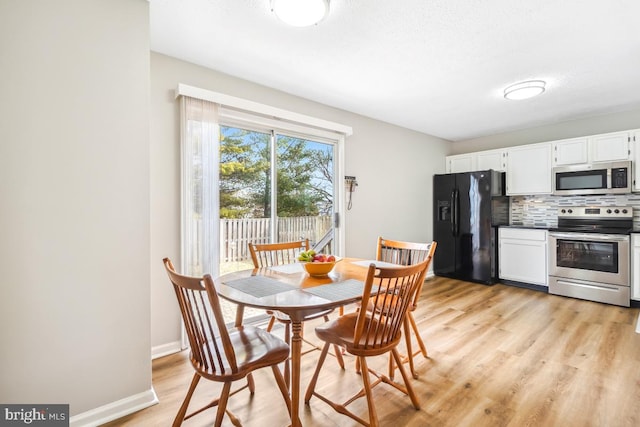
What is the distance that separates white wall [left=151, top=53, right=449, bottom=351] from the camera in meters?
2.43

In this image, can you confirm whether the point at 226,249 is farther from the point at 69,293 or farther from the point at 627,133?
the point at 627,133

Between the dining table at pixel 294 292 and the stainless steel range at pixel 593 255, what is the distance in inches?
136

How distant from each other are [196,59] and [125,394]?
98.3 inches

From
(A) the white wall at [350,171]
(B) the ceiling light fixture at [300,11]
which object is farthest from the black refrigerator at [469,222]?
(B) the ceiling light fixture at [300,11]

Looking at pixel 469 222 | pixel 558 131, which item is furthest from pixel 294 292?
pixel 558 131

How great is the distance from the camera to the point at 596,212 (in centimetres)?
407

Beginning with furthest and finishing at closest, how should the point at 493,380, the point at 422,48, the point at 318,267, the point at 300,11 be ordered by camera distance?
the point at 422,48, the point at 493,380, the point at 318,267, the point at 300,11

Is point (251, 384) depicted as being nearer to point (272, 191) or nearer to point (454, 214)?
point (272, 191)

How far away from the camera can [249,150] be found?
3.06 meters

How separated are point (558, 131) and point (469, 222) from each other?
5.97ft

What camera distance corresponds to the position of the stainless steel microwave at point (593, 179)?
371 cm

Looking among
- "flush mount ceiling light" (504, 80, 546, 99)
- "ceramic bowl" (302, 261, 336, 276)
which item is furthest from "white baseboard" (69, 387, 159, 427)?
"flush mount ceiling light" (504, 80, 546, 99)

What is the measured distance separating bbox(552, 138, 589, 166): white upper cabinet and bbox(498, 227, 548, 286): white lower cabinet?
102cm

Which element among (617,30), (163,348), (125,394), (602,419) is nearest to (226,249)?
(163,348)
